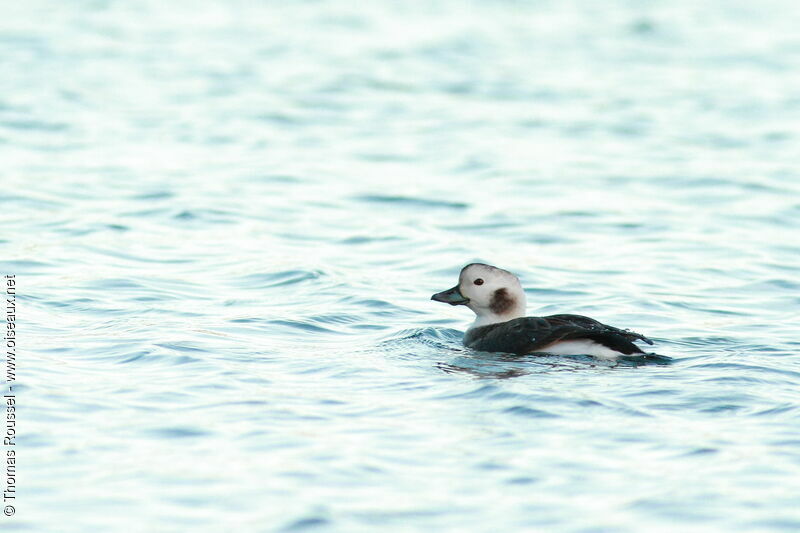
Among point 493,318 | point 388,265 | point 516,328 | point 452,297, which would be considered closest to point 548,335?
point 516,328

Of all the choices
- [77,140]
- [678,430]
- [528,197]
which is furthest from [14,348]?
[77,140]

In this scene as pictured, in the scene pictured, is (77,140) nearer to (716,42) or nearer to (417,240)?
(417,240)

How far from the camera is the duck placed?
902cm

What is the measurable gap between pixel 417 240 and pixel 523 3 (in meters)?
18.8

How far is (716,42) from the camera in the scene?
27844mm

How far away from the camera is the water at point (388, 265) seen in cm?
675

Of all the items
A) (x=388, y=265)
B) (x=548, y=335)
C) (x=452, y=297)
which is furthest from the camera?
(x=388, y=265)

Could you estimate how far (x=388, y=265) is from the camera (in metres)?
12.8

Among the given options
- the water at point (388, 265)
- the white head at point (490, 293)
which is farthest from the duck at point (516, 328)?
the water at point (388, 265)

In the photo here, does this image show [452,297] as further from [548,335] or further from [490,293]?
[548,335]

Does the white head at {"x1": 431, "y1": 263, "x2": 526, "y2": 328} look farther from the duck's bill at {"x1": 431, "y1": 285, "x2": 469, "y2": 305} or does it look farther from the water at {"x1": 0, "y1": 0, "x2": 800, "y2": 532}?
the water at {"x1": 0, "y1": 0, "x2": 800, "y2": 532}

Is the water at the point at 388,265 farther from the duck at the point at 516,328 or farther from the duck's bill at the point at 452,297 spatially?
the duck's bill at the point at 452,297

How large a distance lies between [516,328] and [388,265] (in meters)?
3.50

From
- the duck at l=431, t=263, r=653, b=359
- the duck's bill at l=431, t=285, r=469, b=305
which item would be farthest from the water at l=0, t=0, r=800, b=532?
the duck's bill at l=431, t=285, r=469, b=305
